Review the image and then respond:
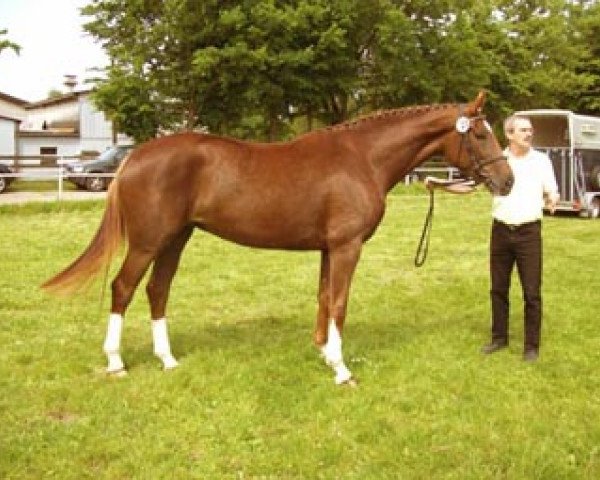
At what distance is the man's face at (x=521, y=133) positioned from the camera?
555cm

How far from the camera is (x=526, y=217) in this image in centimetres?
563

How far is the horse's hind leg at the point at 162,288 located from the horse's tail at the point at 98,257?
1.38 feet

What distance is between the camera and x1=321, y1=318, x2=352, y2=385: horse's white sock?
5.22 meters

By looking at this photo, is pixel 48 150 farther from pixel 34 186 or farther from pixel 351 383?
pixel 351 383

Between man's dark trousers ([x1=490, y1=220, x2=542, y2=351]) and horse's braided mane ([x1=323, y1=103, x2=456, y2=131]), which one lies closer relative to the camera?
horse's braided mane ([x1=323, y1=103, x2=456, y2=131])

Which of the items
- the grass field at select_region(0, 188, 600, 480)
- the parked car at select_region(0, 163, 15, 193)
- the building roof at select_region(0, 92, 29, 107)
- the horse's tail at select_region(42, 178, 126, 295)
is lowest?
the grass field at select_region(0, 188, 600, 480)

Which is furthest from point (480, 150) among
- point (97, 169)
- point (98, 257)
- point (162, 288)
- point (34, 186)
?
point (34, 186)

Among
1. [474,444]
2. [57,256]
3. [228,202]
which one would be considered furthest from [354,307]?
[57,256]

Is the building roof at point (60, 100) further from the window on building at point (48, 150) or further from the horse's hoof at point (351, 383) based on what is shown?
the horse's hoof at point (351, 383)

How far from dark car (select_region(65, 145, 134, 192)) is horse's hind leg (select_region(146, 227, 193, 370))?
1885cm

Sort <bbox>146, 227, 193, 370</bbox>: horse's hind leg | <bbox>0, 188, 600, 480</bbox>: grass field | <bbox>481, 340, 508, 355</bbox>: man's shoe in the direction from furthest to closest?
<bbox>481, 340, 508, 355</bbox>: man's shoe → <bbox>146, 227, 193, 370</bbox>: horse's hind leg → <bbox>0, 188, 600, 480</bbox>: grass field

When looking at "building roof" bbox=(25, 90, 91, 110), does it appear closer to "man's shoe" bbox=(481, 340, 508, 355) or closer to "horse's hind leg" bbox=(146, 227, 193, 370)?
"horse's hind leg" bbox=(146, 227, 193, 370)

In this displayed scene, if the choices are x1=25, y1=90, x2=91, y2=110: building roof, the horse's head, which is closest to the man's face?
the horse's head

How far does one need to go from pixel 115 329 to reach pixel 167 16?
2352 centimetres
